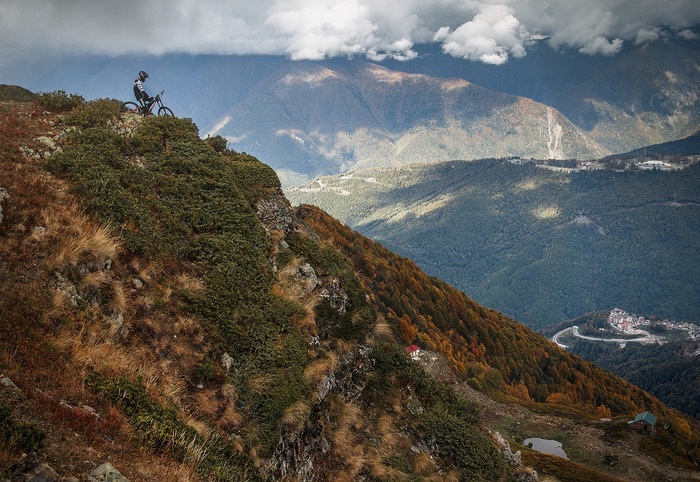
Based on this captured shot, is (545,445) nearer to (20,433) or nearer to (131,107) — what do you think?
(131,107)

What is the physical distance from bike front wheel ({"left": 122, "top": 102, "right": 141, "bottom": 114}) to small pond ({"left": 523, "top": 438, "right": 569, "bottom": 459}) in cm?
5134

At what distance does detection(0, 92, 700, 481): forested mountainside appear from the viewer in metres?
7.71

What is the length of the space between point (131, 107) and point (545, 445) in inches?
2136

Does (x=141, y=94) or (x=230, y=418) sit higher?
(x=141, y=94)

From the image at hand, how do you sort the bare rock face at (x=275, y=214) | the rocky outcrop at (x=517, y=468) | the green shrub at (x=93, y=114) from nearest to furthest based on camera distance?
the green shrub at (x=93, y=114)
the bare rock face at (x=275, y=214)
the rocky outcrop at (x=517, y=468)

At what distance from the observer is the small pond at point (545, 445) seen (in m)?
50.3

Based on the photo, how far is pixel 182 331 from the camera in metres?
11.2

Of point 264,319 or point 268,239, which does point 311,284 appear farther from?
point 264,319

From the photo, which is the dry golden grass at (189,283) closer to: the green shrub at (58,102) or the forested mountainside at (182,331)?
the forested mountainside at (182,331)

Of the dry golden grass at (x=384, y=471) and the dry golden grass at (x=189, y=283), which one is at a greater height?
the dry golden grass at (x=189, y=283)

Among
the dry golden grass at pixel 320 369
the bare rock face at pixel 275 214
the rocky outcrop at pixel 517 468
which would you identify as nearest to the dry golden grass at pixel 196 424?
the dry golden grass at pixel 320 369

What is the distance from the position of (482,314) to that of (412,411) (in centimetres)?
12364

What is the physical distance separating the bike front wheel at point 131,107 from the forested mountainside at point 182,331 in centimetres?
141

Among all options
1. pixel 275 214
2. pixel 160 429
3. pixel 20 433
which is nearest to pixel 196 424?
pixel 160 429
